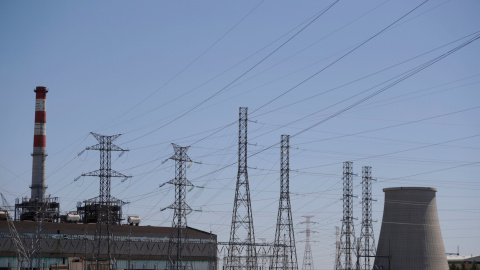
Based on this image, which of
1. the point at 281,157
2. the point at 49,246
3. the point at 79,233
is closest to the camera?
the point at 281,157

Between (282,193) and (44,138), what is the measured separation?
1819 inches

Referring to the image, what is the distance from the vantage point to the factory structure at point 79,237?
78.1 m

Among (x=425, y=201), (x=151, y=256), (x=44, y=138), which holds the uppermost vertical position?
(x=44, y=138)

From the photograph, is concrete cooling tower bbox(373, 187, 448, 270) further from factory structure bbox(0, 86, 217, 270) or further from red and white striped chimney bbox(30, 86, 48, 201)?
red and white striped chimney bbox(30, 86, 48, 201)

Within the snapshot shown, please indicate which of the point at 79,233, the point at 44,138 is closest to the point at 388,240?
the point at 79,233

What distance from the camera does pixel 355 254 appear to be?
7506 centimetres

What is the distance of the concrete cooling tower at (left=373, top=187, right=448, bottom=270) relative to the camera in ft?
212

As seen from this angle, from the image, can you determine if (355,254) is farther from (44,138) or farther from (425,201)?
(44,138)

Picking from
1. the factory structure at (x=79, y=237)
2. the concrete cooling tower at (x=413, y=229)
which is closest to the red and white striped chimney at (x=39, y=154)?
the factory structure at (x=79, y=237)

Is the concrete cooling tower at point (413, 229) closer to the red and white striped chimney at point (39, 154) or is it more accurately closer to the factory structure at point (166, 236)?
the factory structure at point (166, 236)

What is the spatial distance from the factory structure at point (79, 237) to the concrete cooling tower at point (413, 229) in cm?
1956

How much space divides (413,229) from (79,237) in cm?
4000

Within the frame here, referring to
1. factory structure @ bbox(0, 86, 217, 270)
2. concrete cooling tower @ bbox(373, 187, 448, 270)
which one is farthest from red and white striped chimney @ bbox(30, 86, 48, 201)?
concrete cooling tower @ bbox(373, 187, 448, 270)

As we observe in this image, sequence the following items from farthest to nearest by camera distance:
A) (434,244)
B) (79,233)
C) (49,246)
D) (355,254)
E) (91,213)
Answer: (91,213) → (79,233) → (49,246) → (355,254) → (434,244)
